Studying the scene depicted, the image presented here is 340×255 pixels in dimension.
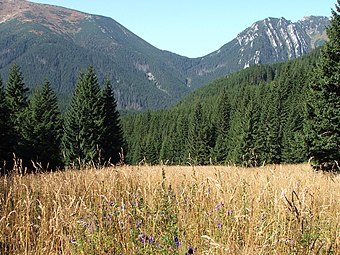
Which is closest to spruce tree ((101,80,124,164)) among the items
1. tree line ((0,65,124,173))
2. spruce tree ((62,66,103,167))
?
tree line ((0,65,124,173))

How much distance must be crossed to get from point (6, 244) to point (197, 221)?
189 cm

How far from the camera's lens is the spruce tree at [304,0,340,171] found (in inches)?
544

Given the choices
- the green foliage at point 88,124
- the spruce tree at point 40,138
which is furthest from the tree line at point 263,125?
the spruce tree at point 40,138

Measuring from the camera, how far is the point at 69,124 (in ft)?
114

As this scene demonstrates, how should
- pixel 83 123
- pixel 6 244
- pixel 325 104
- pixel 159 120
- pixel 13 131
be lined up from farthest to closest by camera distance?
pixel 159 120, pixel 83 123, pixel 13 131, pixel 325 104, pixel 6 244

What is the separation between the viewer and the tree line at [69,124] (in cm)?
2777

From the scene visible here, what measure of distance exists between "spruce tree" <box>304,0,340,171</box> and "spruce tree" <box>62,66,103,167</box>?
23.9m

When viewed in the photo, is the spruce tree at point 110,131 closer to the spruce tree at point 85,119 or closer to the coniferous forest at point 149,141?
the coniferous forest at point 149,141

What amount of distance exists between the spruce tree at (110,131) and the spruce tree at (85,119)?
0.95 metres

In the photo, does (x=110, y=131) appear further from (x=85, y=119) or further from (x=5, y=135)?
(x=5, y=135)

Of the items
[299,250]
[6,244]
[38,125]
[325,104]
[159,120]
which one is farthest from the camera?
[159,120]

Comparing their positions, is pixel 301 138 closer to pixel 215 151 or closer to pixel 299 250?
pixel 299 250

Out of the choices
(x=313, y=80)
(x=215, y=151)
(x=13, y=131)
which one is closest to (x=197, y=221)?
(x=313, y=80)

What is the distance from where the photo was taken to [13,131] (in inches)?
993
